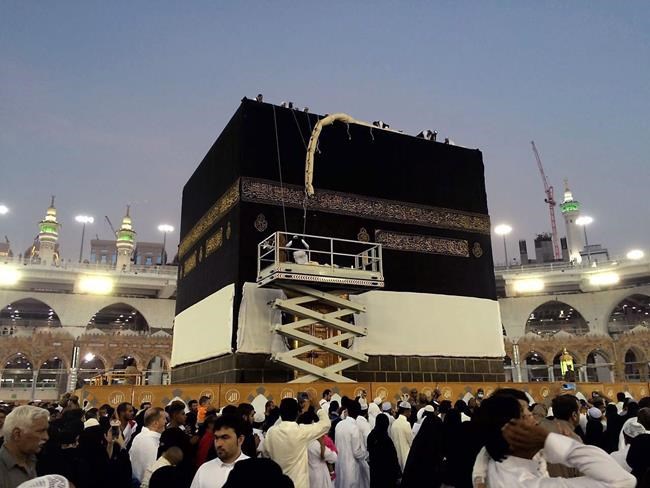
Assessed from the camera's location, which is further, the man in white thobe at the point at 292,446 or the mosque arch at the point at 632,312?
the mosque arch at the point at 632,312

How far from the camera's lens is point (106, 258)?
3182 inches

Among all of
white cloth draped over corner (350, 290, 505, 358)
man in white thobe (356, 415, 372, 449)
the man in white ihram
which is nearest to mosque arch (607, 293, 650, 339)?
white cloth draped over corner (350, 290, 505, 358)

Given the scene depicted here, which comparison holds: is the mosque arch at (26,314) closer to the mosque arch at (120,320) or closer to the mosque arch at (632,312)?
A: the mosque arch at (120,320)

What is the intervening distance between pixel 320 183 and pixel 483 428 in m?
13.3

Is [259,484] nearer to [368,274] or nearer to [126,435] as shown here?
[126,435]

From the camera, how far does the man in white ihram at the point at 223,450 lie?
2984mm

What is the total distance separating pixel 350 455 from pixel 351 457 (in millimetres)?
44

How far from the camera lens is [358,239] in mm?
15336

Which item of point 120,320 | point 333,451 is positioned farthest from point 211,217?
point 120,320

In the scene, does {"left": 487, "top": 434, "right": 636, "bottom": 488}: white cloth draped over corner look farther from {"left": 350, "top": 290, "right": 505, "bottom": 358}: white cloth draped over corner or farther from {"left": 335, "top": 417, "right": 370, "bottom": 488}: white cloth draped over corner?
{"left": 350, "top": 290, "right": 505, "bottom": 358}: white cloth draped over corner

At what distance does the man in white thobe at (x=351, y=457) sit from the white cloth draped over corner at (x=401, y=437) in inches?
15.2

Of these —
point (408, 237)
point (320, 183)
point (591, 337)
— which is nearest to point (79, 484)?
point (320, 183)

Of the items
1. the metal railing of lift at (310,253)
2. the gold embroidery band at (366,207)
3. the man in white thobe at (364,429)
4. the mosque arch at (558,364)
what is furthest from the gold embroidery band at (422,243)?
the mosque arch at (558,364)

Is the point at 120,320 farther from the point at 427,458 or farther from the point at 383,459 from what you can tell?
the point at 427,458
